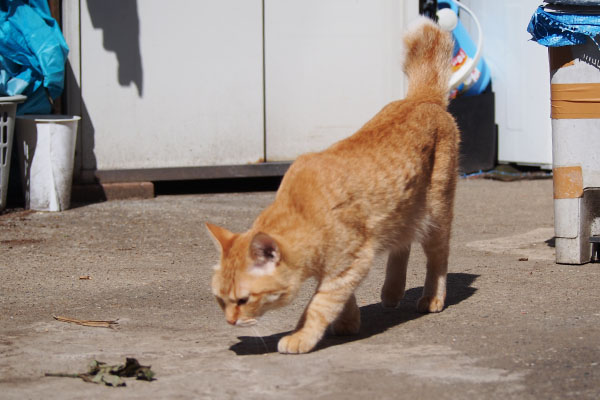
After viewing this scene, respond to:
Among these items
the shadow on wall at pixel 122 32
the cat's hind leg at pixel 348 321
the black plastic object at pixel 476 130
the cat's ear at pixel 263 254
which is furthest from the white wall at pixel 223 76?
the cat's ear at pixel 263 254

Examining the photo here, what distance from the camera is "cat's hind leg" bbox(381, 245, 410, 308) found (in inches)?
170

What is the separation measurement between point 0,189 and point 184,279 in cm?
247

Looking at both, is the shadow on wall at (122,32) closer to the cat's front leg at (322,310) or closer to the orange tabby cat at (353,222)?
the orange tabby cat at (353,222)

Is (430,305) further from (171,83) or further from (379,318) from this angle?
(171,83)

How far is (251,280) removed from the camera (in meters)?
3.40

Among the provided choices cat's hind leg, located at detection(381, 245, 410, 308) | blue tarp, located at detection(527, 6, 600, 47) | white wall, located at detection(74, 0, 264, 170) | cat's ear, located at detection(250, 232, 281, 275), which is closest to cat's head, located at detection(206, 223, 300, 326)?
cat's ear, located at detection(250, 232, 281, 275)

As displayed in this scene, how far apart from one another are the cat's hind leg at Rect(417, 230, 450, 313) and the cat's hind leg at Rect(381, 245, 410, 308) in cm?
12

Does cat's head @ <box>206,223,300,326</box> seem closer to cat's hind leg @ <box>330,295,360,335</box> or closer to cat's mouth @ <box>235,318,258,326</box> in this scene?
cat's mouth @ <box>235,318,258,326</box>

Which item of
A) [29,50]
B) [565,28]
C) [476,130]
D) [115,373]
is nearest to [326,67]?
[476,130]

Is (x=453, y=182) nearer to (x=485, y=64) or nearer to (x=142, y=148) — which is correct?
(x=142, y=148)

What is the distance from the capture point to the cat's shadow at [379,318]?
373 centimetres

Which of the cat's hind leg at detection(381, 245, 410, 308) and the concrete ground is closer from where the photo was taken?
the concrete ground

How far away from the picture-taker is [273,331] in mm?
3992

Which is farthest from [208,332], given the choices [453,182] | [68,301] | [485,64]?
[485,64]
